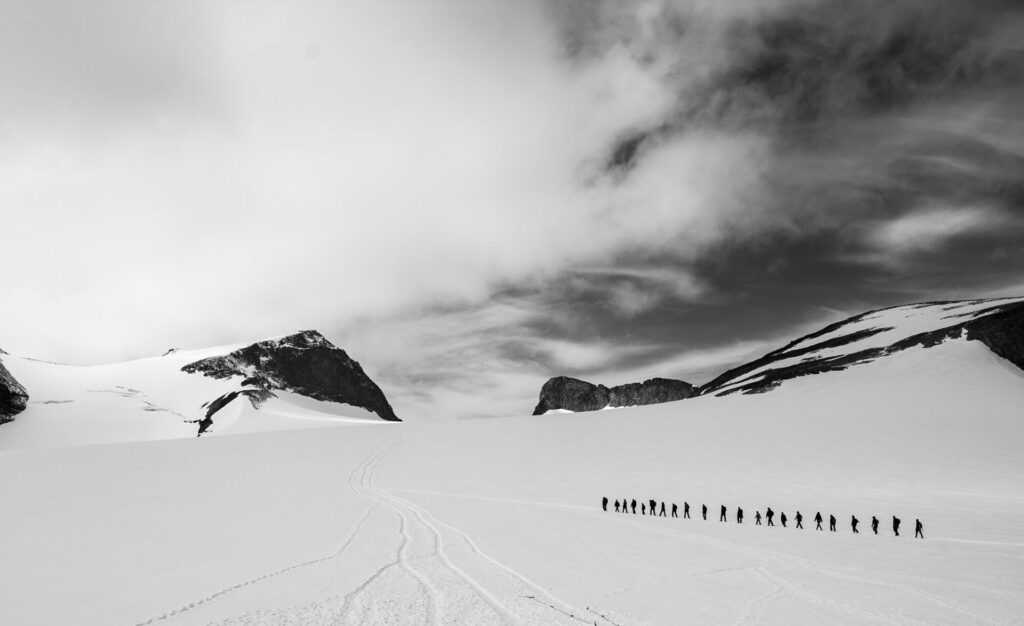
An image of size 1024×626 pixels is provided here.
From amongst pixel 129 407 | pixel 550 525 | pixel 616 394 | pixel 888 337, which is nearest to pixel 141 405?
pixel 129 407

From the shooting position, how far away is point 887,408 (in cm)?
4731

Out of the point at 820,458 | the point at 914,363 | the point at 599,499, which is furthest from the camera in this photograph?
the point at 914,363

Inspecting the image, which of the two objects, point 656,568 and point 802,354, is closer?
point 656,568

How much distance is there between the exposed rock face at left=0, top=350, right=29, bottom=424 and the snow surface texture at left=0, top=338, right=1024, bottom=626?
101596 mm

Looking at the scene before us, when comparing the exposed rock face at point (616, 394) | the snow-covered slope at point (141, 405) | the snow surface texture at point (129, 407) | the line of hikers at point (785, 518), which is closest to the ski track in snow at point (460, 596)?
the line of hikers at point (785, 518)

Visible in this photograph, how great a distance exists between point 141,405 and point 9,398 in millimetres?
27616

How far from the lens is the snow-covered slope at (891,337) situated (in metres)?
59.5

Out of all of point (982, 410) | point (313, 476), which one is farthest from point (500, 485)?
point (982, 410)

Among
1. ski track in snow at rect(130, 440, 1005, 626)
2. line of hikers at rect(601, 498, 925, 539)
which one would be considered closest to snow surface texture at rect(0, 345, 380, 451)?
line of hikers at rect(601, 498, 925, 539)

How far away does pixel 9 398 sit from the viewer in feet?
375

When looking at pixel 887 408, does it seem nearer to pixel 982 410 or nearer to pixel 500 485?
pixel 982 410

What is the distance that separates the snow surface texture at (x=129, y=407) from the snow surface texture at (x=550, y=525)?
63.2 meters

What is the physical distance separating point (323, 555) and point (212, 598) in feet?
14.0

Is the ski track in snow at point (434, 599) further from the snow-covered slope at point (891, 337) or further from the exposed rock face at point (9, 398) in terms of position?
the exposed rock face at point (9, 398)
